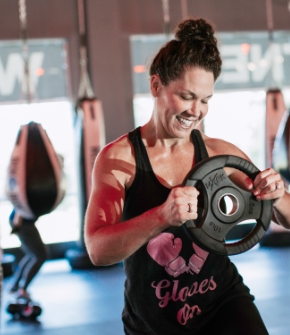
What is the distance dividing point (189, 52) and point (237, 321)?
0.74 m

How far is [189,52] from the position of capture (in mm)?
1523

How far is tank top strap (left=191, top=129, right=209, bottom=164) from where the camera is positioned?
1689 mm

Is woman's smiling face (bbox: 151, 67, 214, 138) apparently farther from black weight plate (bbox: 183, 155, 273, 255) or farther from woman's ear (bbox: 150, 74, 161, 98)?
black weight plate (bbox: 183, 155, 273, 255)

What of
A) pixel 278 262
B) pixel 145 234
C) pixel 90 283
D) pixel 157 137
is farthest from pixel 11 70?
pixel 145 234

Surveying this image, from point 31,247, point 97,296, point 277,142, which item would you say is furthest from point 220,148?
point 277,142

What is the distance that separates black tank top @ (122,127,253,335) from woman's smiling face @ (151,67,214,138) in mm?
140

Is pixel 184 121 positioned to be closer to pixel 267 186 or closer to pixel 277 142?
pixel 267 186

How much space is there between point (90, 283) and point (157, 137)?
322cm

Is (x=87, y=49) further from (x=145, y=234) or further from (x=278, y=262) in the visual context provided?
(x=145, y=234)

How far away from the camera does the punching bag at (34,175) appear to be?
3.56 meters

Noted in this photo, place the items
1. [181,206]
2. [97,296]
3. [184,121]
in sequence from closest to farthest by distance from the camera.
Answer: [181,206] → [184,121] → [97,296]

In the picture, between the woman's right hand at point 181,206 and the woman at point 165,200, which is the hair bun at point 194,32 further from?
the woman's right hand at point 181,206

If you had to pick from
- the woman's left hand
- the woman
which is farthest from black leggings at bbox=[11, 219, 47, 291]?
the woman's left hand

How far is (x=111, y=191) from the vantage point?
1555 millimetres
